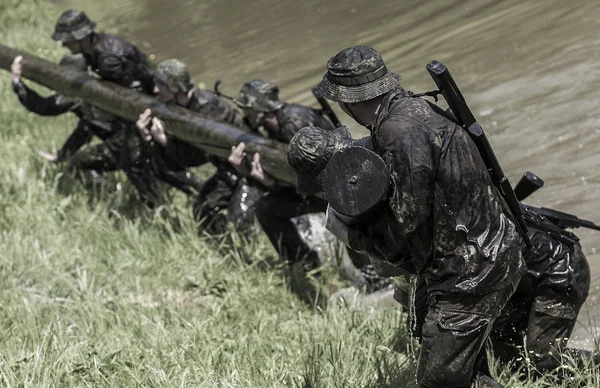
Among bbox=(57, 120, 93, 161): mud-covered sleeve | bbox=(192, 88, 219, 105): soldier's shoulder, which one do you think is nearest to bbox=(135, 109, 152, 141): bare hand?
bbox=(192, 88, 219, 105): soldier's shoulder

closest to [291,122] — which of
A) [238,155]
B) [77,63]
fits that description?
[238,155]

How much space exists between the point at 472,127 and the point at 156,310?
3385 millimetres

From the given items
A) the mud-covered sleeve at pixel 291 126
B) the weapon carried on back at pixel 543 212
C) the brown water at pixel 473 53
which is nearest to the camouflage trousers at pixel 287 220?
the mud-covered sleeve at pixel 291 126

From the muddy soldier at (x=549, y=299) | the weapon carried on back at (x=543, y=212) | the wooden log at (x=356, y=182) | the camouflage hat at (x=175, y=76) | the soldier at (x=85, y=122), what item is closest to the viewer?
the wooden log at (x=356, y=182)

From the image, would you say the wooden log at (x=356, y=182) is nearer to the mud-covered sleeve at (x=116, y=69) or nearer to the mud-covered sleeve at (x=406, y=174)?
the mud-covered sleeve at (x=406, y=174)

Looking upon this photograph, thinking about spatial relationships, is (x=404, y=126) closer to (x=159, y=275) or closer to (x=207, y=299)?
(x=207, y=299)

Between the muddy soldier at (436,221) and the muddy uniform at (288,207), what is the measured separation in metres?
2.59

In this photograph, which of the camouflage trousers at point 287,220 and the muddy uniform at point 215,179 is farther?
the muddy uniform at point 215,179

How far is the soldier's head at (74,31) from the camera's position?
8930 mm

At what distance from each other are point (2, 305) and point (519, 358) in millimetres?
3571

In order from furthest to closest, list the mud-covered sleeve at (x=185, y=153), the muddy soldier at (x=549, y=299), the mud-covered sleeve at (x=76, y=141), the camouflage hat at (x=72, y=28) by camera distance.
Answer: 1. the mud-covered sleeve at (x=76, y=141)
2. the camouflage hat at (x=72, y=28)
3. the mud-covered sleeve at (x=185, y=153)
4. the muddy soldier at (x=549, y=299)

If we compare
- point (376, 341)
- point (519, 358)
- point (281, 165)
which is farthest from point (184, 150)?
point (519, 358)

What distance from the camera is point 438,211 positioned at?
387 centimetres

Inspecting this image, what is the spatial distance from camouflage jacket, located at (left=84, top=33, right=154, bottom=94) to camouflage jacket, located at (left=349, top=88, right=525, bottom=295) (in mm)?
5208
